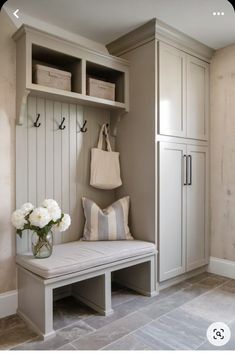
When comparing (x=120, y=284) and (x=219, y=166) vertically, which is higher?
(x=219, y=166)

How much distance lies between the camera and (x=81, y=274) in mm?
1971

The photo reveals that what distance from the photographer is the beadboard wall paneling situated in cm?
224

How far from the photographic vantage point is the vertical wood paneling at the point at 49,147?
238 centimetres

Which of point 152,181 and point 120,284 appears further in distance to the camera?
point 120,284

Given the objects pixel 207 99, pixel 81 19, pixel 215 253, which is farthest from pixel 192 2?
pixel 215 253

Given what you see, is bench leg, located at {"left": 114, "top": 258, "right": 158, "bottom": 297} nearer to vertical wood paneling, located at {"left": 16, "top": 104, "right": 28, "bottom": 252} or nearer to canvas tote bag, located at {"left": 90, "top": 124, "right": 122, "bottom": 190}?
canvas tote bag, located at {"left": 90, "top": 124, "right": 122, "bottom": 190}

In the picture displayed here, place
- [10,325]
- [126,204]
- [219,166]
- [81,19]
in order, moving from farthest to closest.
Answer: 1. [219,166]
2. [126,204]
3. [81,19]
4. [10,325]

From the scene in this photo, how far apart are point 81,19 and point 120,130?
1015 millimetres

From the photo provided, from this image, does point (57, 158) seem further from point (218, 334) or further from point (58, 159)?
point (218, 334)

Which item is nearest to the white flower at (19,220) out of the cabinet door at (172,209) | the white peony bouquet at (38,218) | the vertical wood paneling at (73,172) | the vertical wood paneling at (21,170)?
the white peony bouquet at (38,218)

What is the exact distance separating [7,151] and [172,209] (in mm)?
1519

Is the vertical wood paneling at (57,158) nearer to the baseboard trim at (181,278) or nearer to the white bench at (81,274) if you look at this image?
the white bench at (81,274)

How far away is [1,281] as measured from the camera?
212 centimetres

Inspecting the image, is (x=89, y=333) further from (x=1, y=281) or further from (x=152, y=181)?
(x=152, y=181)
